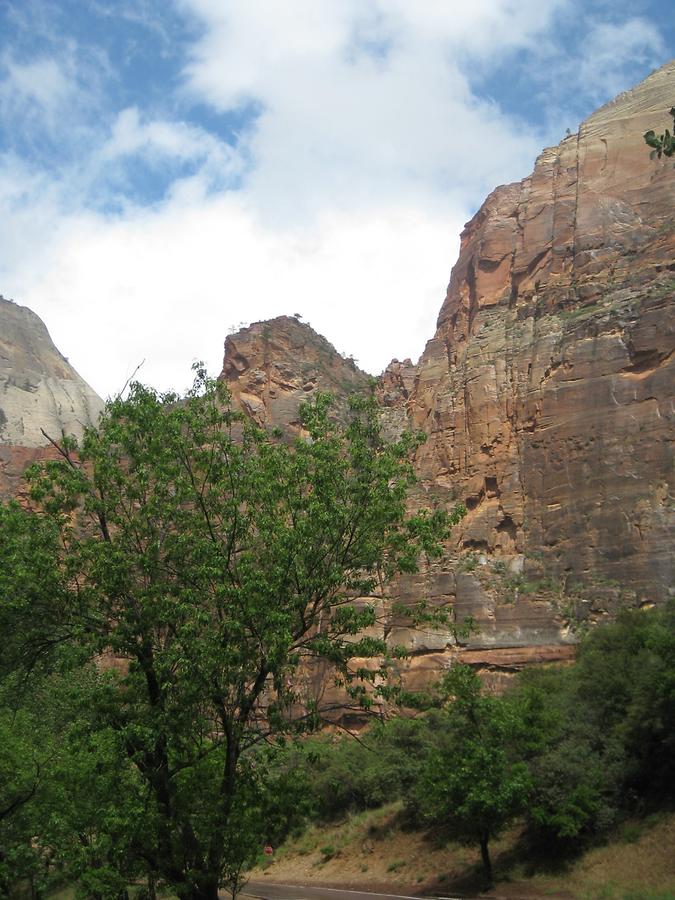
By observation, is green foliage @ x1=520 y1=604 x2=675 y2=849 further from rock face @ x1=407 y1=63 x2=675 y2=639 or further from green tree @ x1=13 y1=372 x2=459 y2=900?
rock face @ x1=407 y1=63 x2=675 y2=639

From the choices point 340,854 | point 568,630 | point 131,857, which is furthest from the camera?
point 568,630

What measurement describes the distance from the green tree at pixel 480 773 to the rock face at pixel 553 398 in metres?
25.0

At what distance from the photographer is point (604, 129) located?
83.8 meters

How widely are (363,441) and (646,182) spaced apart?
6935 cm

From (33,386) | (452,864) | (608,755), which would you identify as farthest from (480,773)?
(33,386)

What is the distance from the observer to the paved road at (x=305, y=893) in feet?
103

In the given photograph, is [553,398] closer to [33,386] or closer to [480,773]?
[480,773]

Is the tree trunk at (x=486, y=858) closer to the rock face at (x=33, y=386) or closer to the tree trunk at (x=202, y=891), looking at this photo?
the tree trunk at (x=202, y=891)

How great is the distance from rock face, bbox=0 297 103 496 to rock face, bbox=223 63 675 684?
5058cm

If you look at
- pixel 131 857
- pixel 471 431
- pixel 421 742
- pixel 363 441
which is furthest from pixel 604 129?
pixel 131 857

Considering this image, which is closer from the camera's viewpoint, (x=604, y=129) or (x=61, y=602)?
(x=61, y=602)

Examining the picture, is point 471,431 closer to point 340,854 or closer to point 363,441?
point 340,854

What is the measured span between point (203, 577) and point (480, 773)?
16.9m

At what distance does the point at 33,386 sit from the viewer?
143 metres
